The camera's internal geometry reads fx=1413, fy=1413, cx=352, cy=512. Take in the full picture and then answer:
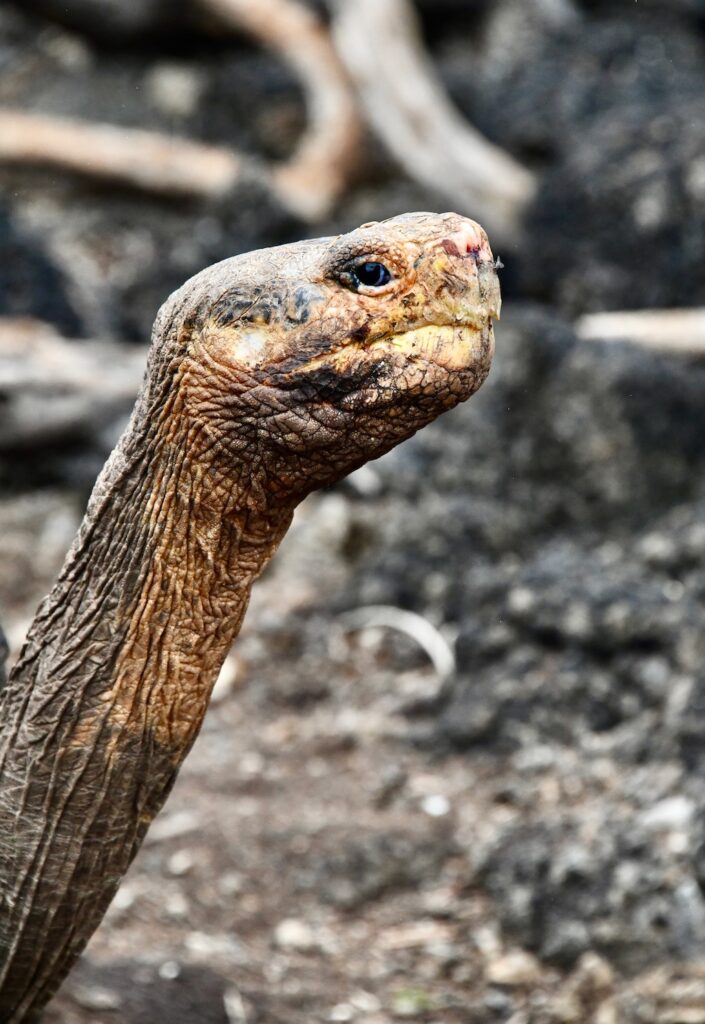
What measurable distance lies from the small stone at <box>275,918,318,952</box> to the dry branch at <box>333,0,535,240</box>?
14.2ft

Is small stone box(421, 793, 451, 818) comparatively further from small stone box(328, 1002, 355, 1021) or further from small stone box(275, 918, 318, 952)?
small stone box(328, 1002, 355, 1021)

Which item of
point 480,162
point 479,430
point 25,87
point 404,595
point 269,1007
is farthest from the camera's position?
point 25,87

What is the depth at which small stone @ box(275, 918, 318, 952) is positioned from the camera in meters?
3.53

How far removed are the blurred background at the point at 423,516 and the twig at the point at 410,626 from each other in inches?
0.5

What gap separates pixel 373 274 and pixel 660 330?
391 centimetres

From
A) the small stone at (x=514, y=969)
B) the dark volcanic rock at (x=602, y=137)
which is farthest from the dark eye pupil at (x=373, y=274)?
the dark volcanic rock at (x=602, y=137)

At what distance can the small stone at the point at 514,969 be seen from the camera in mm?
3346

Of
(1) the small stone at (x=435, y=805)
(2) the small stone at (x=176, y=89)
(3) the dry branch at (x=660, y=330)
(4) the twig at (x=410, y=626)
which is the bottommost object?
(1) the small stone at (x=435, y=805)

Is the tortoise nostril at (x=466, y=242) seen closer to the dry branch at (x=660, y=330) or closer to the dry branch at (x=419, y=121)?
the dry branch at (x=660, y=330)

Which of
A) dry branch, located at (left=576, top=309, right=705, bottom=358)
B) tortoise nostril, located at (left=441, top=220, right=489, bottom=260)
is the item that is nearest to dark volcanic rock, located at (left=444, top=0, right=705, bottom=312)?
dry branch, located at (left=576, top=309, right=705, bottom=358)

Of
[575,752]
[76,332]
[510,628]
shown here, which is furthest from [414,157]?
[575,752]

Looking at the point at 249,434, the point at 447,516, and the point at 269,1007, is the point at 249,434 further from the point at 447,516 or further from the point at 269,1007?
the point at 447,516

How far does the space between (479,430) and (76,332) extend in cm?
214

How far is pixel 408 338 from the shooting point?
5.75 feet
